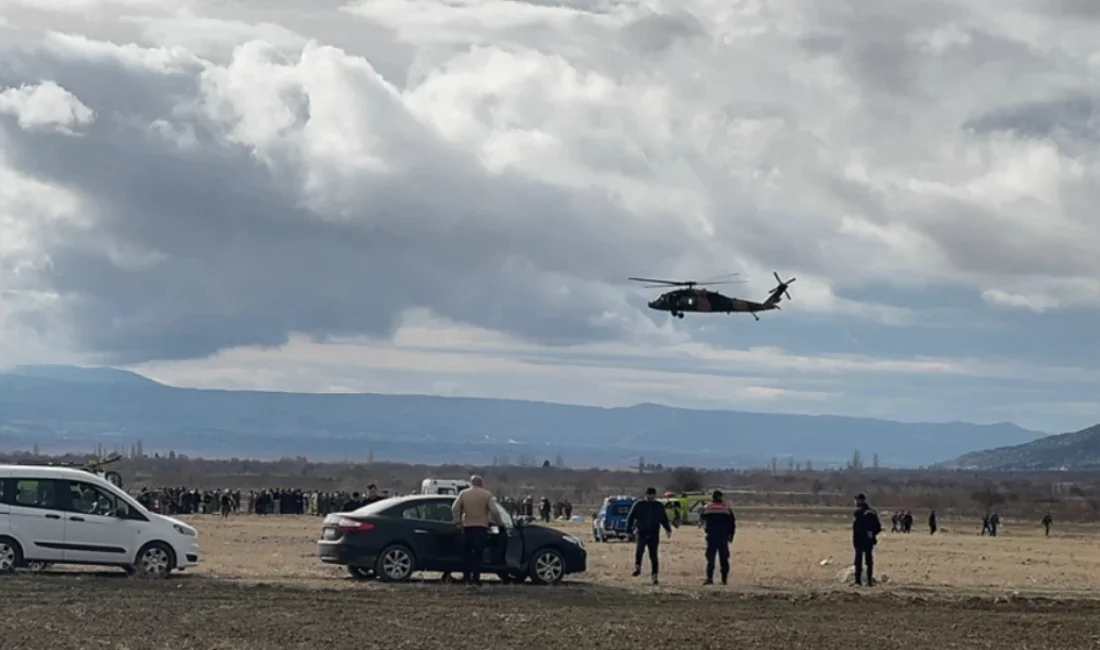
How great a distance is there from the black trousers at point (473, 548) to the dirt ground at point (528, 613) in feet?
1.78

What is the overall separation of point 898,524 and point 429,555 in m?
60.8

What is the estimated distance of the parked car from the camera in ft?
85.4

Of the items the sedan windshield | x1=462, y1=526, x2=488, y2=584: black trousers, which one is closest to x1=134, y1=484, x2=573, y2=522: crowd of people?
the sedan windshield

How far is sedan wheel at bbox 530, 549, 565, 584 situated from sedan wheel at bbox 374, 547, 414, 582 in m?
2.02

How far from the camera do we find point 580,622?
20875mm

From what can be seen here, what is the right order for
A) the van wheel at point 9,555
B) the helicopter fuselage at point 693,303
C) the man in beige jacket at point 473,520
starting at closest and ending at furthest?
the van wheel at point 9,555, the man in beige jacket at point 473,520, the helicopter fuselage at point 693,303

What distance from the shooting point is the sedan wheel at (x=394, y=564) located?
85.3 ft

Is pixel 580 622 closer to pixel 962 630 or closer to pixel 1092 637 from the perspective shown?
pixel 962 630

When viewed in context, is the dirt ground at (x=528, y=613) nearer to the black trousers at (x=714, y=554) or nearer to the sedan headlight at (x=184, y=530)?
the black trousers at (x=714, y=554)

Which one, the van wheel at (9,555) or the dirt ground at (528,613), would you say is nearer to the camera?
the dirt ground at (528,613)

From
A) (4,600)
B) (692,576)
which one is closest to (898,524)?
(692,576)

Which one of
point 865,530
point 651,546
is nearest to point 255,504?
point 651,546

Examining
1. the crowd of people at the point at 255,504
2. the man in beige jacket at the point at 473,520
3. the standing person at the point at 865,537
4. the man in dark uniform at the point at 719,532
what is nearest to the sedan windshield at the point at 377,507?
the man in beige jacket at the point at 473,520

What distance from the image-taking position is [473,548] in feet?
85.0
